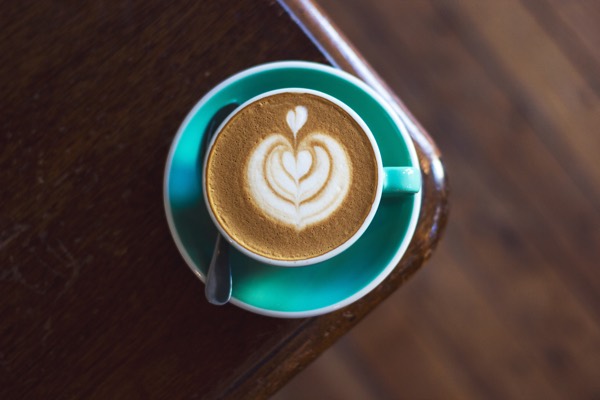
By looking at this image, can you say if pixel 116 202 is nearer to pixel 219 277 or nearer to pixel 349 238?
pixel 219 277

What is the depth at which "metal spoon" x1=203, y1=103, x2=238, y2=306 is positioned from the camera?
0.63m

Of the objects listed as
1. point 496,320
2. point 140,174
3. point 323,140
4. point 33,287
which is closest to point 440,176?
point 323,140

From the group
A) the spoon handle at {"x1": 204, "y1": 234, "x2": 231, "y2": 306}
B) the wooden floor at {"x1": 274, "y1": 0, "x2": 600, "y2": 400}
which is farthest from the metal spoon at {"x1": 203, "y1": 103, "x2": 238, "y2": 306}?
the wooden floor at {"x1": 274, "y1": 0, "x2": 600, "y2": 400}

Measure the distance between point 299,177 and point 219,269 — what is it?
0.41 ft

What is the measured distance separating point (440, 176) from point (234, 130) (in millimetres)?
249

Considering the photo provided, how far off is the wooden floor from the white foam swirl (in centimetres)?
62

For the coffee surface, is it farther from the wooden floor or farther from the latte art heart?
the wooden floor

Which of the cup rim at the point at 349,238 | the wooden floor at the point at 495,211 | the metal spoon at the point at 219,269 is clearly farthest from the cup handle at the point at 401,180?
the wooden floor at the point at 495,211

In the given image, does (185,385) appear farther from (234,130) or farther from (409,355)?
(409,355)

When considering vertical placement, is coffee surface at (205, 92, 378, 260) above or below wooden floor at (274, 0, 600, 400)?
above

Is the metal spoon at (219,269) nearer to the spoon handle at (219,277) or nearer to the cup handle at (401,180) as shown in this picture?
the spoon handle at (219,277)

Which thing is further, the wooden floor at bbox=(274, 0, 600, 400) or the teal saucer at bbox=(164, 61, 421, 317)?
the wooden floor at bbox=(274, 0, 600, 400)

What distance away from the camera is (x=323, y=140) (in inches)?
24.6

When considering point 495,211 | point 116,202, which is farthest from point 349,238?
point 495,211
